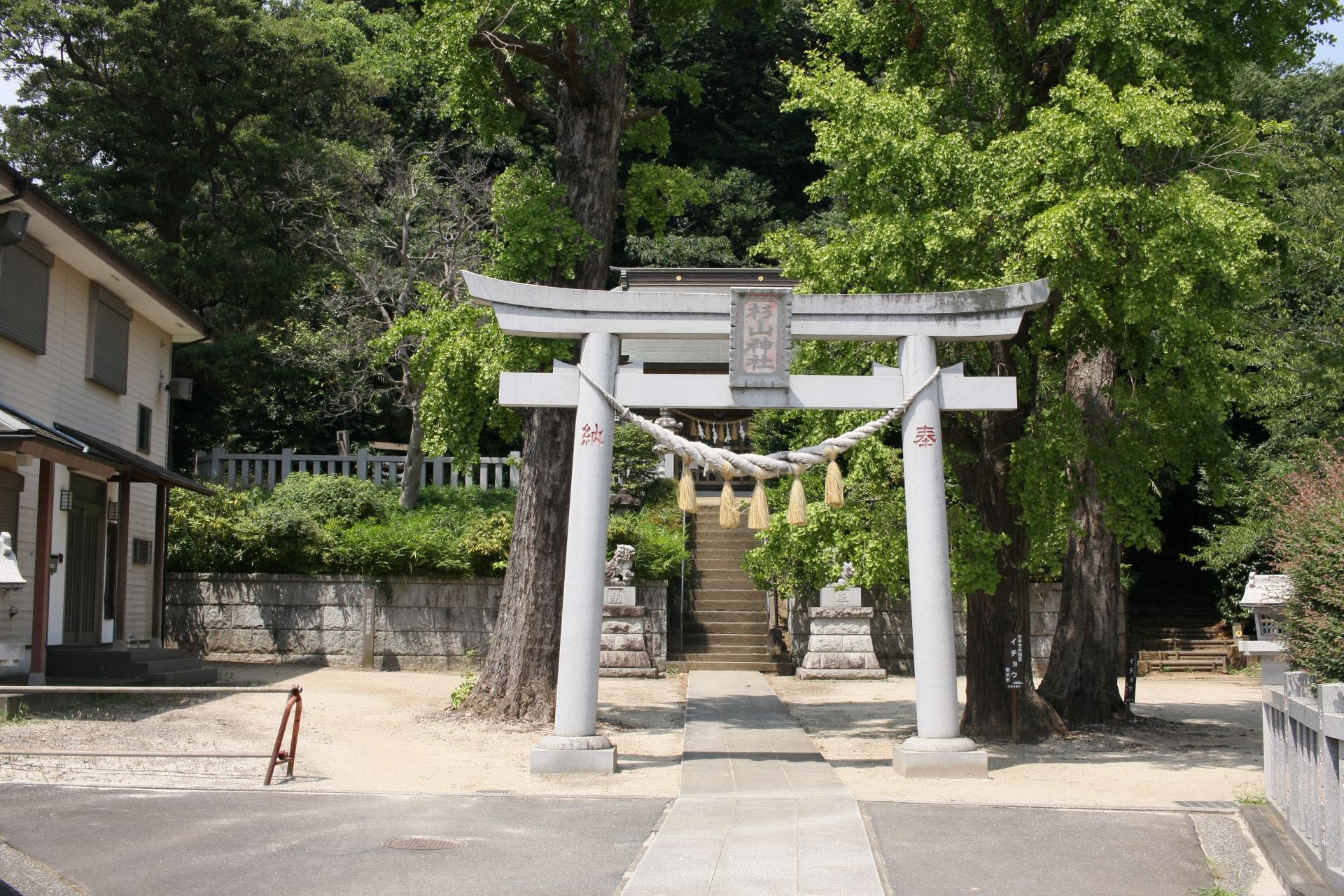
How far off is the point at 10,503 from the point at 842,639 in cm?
1315

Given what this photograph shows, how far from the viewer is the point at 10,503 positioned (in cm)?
1482

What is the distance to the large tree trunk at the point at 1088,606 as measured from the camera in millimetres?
14672

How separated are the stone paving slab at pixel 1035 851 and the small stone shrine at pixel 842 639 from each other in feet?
36.3

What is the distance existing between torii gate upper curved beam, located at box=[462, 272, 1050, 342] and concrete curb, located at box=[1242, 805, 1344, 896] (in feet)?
15.9

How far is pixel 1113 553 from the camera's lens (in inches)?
610

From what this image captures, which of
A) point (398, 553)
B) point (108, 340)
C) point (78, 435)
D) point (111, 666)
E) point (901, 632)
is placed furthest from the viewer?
point (901, 632)

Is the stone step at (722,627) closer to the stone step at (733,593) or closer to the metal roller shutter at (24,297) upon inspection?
the stone step at (733,593)

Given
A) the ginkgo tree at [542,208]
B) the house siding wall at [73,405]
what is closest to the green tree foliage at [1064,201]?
the ginkgo tree at [542,208]

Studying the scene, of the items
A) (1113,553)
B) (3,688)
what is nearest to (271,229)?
(3,688)

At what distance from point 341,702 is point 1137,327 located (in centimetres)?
1103

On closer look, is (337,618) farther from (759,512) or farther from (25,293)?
(759,512)

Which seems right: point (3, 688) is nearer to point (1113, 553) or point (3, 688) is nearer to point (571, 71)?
point (571, 71)

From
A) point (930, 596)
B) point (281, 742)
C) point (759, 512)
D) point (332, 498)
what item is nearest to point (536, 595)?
point (759, 512)

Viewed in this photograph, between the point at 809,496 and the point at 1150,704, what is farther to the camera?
the point at 1150,704
